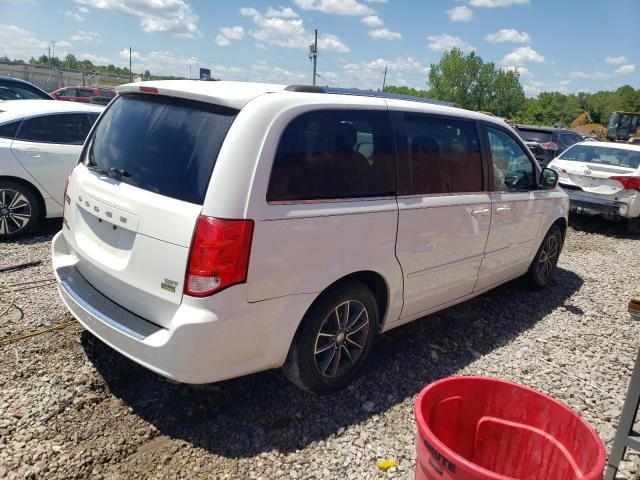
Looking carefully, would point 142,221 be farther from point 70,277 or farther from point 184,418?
point 184,418

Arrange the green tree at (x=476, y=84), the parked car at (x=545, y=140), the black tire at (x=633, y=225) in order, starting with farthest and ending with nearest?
the green tree at (x=476, y=84), the parked car at (x=545, y=140), the black tire at (x=633, y=225)

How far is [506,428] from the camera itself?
2320mm

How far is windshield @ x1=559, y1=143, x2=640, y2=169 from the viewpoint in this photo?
9477 millimetres

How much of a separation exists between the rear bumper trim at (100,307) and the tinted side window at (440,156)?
184 cm

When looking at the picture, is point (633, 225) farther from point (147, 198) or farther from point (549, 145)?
point (147, 198)

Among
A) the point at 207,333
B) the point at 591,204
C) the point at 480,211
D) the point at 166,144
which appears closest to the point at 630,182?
the point at 591,204

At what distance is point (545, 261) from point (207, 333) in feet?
14.2

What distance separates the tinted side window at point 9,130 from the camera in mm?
6020

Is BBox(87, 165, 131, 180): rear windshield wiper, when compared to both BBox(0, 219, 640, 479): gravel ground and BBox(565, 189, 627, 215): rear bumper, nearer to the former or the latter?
BBox(0, 219, 640, 479): gravel ground

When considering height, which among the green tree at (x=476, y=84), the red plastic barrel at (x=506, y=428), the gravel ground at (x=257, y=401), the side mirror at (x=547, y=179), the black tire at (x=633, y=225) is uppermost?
the green tree at (x=476, y=84)

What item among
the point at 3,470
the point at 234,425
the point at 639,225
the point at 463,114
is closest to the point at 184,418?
the point at 234,425

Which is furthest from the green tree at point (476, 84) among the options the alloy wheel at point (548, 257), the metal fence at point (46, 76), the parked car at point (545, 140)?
the alloy wheel at point (548, 257)

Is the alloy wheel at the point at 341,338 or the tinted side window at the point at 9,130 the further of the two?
the tinted side window at the point at 9,130

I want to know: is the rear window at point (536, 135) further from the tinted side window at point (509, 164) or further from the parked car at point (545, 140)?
the tinted side window at point (509, 164)
